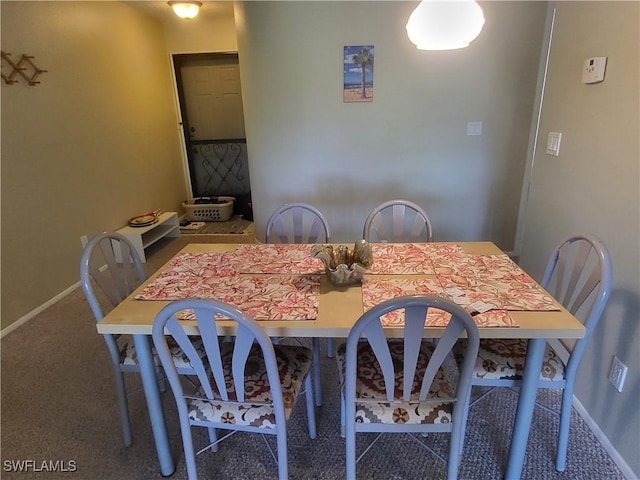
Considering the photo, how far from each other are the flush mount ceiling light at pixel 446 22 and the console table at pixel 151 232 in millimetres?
2914

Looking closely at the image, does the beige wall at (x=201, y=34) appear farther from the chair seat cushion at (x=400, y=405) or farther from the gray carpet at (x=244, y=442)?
the chair seat cushion at (x=400, y=405)

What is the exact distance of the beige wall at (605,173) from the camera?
4.73 feet

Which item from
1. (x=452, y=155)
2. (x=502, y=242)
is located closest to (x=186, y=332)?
(x=452, y=155)

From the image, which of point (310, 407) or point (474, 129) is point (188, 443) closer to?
point (310, 407)

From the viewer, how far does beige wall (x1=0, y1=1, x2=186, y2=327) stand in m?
2.53

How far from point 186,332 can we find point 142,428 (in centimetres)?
87

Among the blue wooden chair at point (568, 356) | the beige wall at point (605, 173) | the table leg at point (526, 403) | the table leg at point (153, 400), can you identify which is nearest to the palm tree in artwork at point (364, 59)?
the beige wall at point (605, 173)

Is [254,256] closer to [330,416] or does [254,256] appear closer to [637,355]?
[330,416]

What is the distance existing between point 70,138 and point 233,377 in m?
2.83

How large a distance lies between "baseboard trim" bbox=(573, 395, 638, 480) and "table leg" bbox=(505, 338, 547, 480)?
0.40 m

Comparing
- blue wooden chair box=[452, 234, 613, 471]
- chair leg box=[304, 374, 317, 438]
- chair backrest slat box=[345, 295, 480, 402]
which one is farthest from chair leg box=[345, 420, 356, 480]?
blue wooden chair box=[452, 234, 613, 471]

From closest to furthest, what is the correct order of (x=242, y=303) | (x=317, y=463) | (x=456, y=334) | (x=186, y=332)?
(x=456, y=334)
(x=186, y=332)
(x=242, y=303)
(x=317, y=463)

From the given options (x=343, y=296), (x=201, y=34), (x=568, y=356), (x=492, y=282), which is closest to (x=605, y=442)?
(x=568, y=356)

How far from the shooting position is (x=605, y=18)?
165 cm
